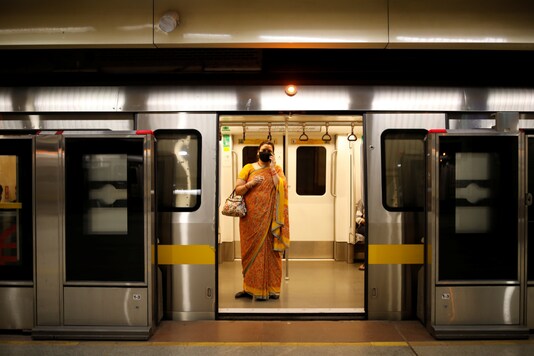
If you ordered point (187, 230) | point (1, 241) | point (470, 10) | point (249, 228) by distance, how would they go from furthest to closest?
point (249, 228), point (187, 230), point (1, 241), point (470, 10)

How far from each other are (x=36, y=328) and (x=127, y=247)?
1182mm

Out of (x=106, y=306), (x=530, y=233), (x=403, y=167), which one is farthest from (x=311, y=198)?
(x=106, y=306)

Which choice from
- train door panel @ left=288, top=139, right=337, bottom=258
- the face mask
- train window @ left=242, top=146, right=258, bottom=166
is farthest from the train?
train window @ left=242, top=146, right=258, bottom=166

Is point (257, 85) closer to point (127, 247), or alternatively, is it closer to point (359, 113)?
point (359, 113)

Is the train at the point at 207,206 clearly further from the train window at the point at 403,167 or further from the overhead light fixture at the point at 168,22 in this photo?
the overhead light fixture at the point at 168,22

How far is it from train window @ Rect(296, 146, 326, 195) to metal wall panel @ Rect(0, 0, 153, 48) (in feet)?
14.2

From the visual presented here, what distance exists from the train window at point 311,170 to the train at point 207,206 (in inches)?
104

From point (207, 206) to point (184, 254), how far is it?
Result: 1.91 ft

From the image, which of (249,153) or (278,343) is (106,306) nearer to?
(278,343)

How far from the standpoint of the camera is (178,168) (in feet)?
16.4

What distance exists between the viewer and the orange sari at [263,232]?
548 cm

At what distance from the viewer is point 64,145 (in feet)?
14.4

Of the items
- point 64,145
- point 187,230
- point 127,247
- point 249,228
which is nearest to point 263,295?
point 249,228

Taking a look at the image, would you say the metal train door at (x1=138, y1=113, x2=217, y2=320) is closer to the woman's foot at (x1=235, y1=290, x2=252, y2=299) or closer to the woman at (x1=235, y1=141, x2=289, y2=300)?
the woman at (x1=235, y1=141, x2=289, y2=300)
